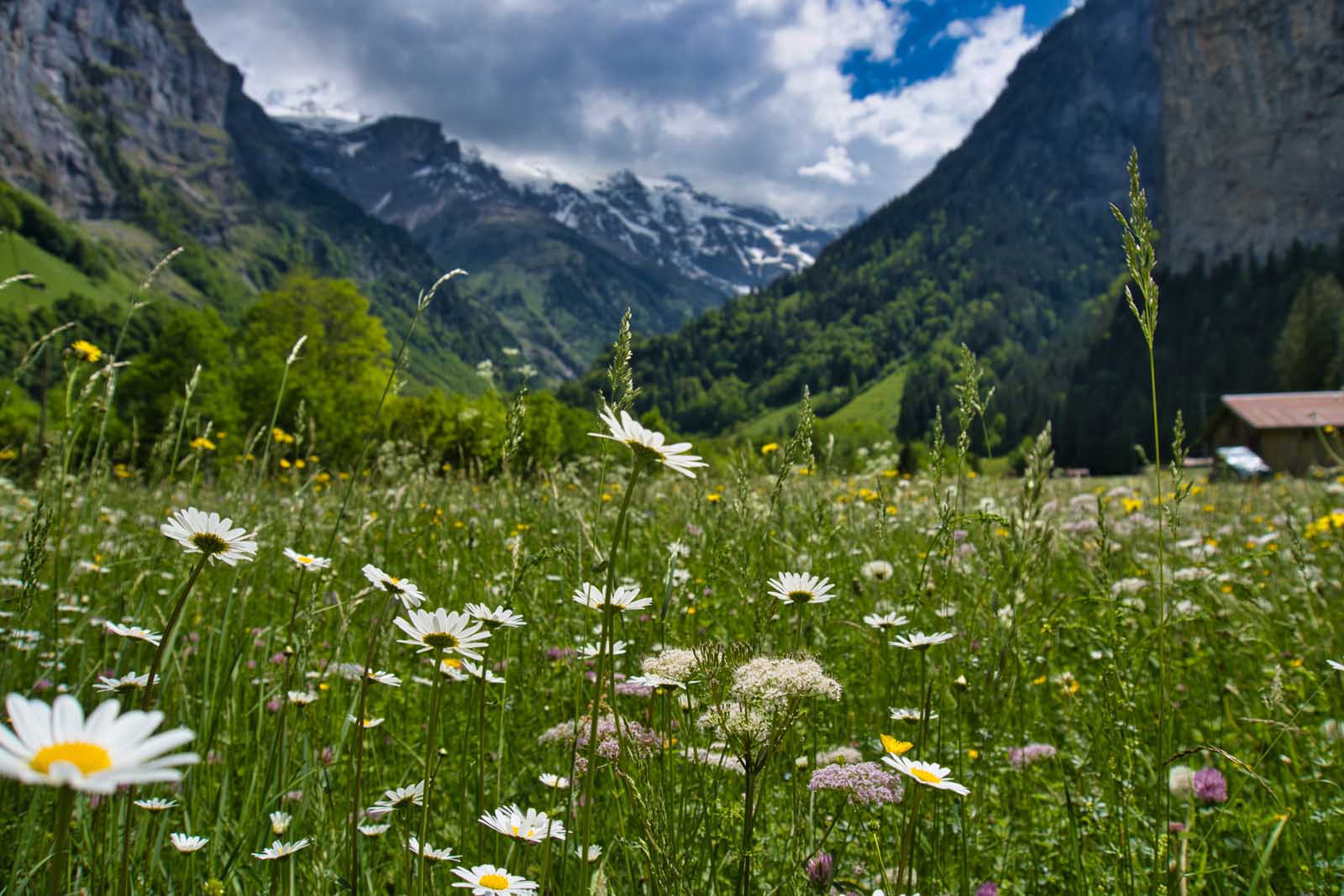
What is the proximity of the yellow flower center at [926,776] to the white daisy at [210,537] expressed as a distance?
3.76 feet

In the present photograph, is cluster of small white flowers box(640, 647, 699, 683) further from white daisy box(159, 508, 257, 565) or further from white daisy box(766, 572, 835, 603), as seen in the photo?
white daisy box(159, 508, 257, 565)

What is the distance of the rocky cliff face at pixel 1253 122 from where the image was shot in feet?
322

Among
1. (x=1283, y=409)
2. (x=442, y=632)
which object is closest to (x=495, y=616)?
(x=442, y=632)

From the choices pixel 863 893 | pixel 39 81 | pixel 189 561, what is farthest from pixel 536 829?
pixel 39 81

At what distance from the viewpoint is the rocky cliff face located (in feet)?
322

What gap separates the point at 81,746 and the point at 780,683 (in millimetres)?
1045

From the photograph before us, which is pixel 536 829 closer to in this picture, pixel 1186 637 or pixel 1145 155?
pixel 1186 637

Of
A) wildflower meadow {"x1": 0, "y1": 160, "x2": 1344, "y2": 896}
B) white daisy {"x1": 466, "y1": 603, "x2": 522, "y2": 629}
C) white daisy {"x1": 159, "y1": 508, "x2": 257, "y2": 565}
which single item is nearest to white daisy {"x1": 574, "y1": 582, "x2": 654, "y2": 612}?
wildflower meadow {"x1": 0, "y1": 160, "x2": 1344, "y2": 896}

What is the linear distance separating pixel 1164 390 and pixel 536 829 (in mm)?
116191

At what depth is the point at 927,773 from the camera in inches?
54.9

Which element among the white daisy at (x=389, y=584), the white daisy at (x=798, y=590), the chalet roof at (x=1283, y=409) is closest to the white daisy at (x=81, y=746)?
the white daisy at (x=389, y=584)

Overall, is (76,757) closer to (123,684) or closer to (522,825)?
(522,825)

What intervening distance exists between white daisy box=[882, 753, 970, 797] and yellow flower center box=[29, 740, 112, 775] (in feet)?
3.53

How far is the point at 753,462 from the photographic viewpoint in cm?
529
